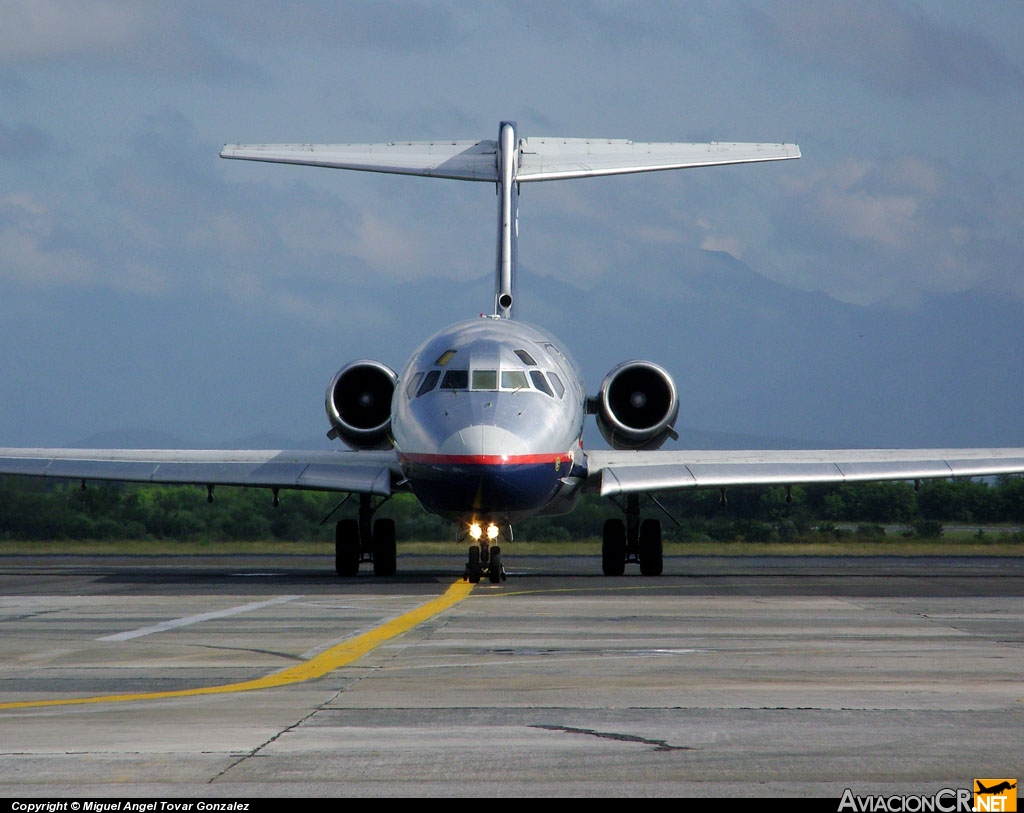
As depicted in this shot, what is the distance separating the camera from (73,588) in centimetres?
2089

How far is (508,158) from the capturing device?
28.5m

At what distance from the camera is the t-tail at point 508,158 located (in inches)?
1050

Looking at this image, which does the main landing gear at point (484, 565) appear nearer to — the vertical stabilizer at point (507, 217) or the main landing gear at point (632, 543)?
the main landing gear at point (632, 543)

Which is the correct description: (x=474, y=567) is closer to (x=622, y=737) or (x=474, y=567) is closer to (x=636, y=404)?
(x=636, y=404)

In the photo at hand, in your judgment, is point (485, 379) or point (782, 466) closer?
point (485, 379)

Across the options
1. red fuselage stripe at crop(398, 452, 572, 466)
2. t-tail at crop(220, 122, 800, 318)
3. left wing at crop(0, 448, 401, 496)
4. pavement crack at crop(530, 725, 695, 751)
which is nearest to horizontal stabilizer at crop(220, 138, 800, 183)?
t-tail at crop(220, 122, 800, 318)

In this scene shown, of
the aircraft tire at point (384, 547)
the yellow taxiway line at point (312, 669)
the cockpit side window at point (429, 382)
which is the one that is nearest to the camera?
the yellow taxiway line at point (312, 669)

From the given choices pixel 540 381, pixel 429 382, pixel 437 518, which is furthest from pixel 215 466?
pixel 437 518

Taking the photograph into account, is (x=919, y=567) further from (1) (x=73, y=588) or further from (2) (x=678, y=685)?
(2) (x=678, y=685)

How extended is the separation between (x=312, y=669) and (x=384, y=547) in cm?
1503

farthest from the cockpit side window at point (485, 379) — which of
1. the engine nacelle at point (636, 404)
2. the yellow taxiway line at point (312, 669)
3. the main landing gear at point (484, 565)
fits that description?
the engine nacelle at point (636, 404)

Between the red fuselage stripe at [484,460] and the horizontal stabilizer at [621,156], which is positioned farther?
the horizontal stabilizer at [621,156]

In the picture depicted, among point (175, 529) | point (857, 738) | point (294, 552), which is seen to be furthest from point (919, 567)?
point (857, 738)

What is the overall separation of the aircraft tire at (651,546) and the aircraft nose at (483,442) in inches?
233
